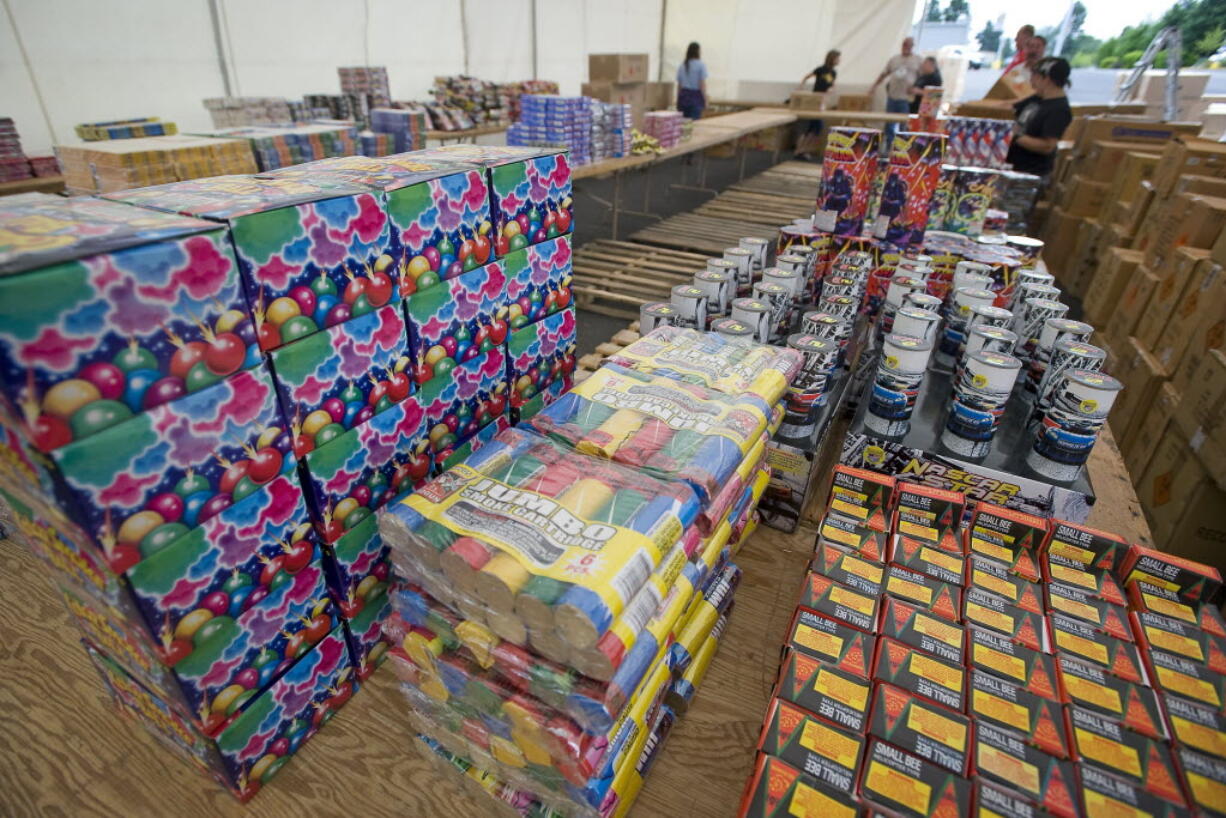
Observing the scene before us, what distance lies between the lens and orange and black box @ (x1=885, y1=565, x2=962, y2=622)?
1.45m

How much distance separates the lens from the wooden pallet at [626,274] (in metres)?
4.28

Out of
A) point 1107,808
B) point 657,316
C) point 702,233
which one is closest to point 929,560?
point 1107,808

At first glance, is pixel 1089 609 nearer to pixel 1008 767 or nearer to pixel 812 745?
pixel 1008 767

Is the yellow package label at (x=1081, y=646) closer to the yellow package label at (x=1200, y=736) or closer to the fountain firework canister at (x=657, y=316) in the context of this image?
the yellow package label at (x=1200, y=736)

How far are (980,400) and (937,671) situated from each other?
3.07 ft

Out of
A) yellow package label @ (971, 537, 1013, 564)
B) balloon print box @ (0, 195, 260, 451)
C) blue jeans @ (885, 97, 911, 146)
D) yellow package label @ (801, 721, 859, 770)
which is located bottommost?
yellow package label @ (801, 721, 859, 770)

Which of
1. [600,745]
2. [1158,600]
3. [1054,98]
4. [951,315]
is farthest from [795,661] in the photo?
[1054,98]

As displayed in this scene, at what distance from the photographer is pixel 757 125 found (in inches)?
297

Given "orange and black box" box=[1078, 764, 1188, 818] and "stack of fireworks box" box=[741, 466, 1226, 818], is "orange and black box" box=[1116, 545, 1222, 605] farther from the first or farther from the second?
"orange and black box" box=[1078, 764, 1188, 818]

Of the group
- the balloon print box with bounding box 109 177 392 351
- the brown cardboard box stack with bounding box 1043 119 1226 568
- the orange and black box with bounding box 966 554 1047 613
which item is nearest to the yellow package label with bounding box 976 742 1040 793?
the orange and black box with bounding box 966 554 1047 613

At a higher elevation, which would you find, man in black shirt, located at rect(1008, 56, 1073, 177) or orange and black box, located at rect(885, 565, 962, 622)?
man in black shirt, located at rect(1008, 56, 1073, 177)

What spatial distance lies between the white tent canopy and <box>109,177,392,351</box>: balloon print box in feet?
18.0

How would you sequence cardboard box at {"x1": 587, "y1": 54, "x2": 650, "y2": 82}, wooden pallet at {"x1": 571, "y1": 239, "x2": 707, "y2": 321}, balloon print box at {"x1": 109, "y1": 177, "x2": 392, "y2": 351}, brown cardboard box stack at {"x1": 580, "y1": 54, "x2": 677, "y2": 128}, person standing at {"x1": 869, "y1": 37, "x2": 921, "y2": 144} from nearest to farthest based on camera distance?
balloon print box at {"x1": 109, "y1": 177, "x2": 392, "y2": 351}
wooden pallet at {"x1": 571, "y1": 239, "x2": 707, "y2": 321}
brown cardboard box stack at {"x1": 580, "y1": 54, "x2": 677, "y2": 128}
cardboard box at {"x1": 587, "y1": 54, "x2": 650, "y2": 82}
person standing at {"x1": 869, "y1": 37, "x2": 921, "y2": 144}

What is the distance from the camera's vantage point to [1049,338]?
2.12 metres
